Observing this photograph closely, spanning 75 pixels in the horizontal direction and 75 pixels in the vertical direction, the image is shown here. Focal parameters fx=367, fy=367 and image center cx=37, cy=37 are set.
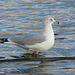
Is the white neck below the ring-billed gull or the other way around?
the other way around

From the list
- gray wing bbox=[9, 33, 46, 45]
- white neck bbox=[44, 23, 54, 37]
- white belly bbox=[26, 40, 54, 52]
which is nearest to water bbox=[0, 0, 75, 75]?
white belly bbox=[26, 40, 54, 52]

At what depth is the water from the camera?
29.3 ft

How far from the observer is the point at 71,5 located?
17172mm

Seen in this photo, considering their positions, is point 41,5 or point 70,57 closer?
point 70,57

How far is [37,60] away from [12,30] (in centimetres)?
357

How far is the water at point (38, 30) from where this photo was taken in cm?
895

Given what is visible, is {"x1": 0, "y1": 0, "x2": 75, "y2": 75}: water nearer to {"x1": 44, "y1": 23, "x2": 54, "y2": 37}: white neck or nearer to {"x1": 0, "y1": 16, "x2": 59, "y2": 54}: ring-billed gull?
{"x1": 0, "y1": 16, "x2": 59, "y2": 54}: ring-billed gull

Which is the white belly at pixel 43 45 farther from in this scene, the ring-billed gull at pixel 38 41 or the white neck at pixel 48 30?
the white neck at pixel 48 30

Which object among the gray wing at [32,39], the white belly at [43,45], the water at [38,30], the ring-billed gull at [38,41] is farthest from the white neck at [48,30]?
the water at [38,30]

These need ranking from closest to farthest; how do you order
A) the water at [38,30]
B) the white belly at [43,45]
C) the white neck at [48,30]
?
the water at [38,30]
the white belly at [43,45]
the white neck at [48,30]

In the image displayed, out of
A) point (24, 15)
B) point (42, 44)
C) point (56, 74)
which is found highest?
point (24, 15)

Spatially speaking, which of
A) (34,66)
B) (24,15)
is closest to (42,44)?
(34,66)

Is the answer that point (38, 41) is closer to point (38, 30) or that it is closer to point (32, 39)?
point (32, 39)

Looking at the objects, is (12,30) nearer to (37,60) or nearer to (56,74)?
(37,60)
